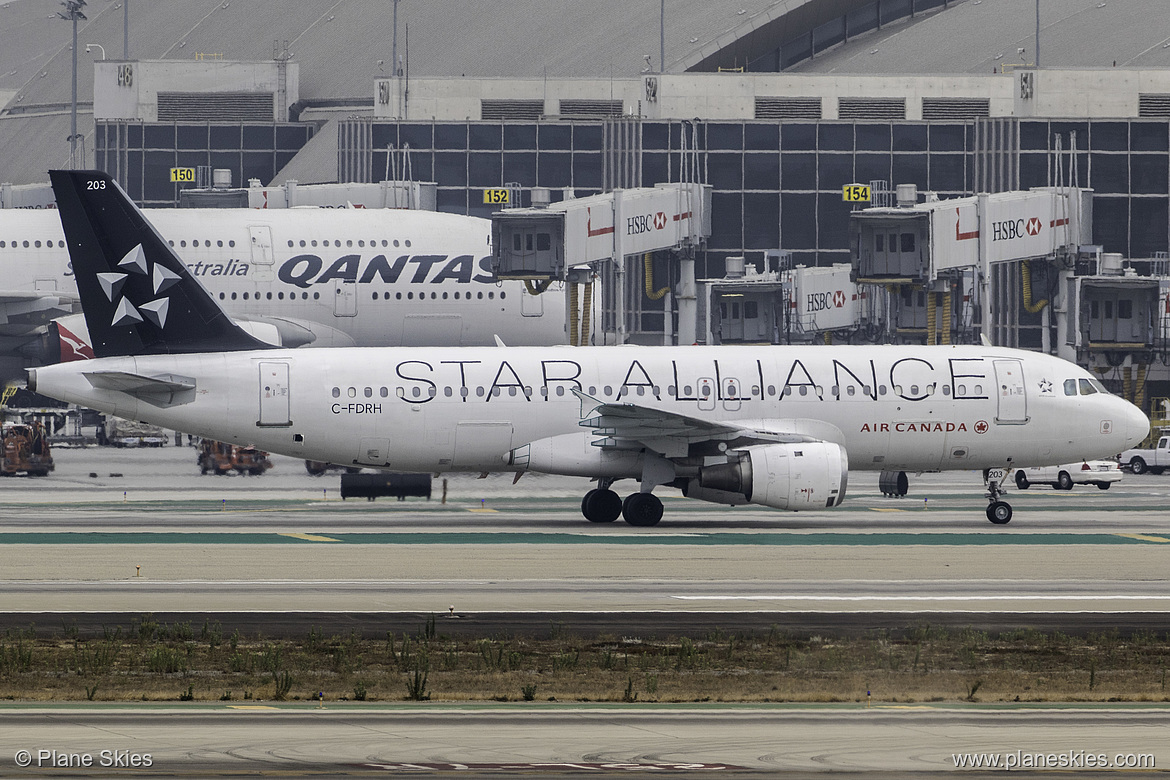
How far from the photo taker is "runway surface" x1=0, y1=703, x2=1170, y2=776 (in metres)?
15.4

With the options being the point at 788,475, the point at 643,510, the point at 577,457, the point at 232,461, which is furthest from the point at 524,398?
the point at 232,461

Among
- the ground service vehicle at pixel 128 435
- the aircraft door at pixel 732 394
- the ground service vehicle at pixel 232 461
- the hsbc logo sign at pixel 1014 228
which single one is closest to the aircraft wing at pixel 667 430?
the aircraft door at pixel 732 394

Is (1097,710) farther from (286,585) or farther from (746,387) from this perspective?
(746,387)

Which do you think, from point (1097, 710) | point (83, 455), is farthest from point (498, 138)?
point (1097, 710)

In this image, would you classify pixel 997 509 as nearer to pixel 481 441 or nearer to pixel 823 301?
pixel 481 441

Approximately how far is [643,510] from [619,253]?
44.6 metres

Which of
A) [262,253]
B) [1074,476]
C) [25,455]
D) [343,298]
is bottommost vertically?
[1074,476]

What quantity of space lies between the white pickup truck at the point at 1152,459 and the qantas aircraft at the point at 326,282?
23815 millimetres

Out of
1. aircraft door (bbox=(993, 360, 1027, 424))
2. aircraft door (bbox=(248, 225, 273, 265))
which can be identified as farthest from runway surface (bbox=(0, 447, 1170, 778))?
aircraft door (bbox=(248, 225, 273, 265))

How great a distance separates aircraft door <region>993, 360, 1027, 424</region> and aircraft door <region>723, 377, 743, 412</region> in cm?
630

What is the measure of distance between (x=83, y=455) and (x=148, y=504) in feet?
66.8

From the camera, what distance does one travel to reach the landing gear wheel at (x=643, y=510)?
40062 millimetres

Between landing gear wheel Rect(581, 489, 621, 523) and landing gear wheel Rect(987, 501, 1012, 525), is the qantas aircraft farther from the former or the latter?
landing gear wheel Rect(987, 501, 1012, 525)

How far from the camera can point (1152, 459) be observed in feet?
226
